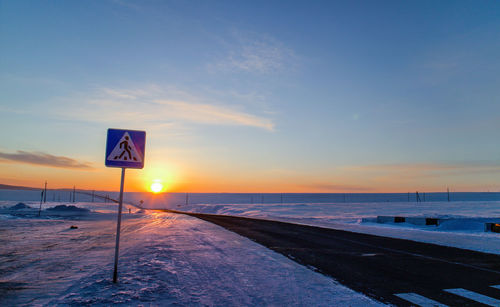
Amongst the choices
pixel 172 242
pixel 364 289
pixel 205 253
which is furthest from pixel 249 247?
pixel 364 289

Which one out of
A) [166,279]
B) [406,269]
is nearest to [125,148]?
[166,279]

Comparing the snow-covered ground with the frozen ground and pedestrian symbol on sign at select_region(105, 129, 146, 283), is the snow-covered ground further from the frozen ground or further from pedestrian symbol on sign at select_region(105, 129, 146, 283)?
pedestrian symbol on sign at select_region(105, 129, 146, 283)

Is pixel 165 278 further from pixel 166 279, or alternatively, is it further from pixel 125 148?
pixel 125 148

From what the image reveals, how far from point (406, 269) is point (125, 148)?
8.43 metres

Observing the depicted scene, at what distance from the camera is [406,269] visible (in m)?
8.56

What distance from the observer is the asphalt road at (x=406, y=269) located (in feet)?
20.1

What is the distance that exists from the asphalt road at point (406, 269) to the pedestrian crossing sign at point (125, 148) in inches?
224

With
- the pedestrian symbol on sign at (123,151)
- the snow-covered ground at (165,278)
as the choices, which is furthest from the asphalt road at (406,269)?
A: the pedestrian symbol on sign at (123,151)

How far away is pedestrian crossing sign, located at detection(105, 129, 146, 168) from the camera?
653cm

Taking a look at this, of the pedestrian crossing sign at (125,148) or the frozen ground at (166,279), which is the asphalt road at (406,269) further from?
the pedestrian crossing sign at (125,148)

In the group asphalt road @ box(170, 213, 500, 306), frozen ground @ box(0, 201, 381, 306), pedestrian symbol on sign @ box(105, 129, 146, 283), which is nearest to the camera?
frozen ground @ box(0, 201, 381, 306)

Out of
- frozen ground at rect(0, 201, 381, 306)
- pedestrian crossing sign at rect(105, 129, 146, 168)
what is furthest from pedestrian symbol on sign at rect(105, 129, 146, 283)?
frozen ground at rect(0, 201, 381, 306)

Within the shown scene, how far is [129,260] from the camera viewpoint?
344 inches

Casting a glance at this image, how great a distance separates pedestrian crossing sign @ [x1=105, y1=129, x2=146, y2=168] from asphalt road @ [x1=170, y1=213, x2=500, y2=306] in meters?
5.69
